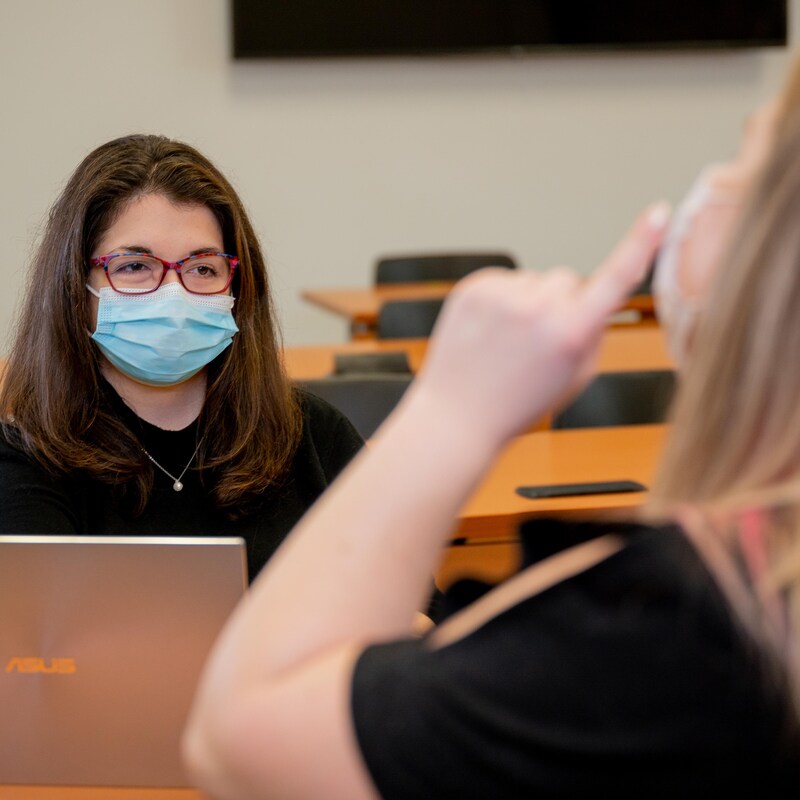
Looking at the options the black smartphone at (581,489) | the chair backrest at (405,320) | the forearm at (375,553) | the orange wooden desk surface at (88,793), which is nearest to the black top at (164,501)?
the orange wooden desk surface at (88,793)

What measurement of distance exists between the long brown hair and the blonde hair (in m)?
1.18

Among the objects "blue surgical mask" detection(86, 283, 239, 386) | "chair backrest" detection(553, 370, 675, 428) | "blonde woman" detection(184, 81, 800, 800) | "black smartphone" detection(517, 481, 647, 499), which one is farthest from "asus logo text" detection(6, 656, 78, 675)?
"chair backrest" detection(553, 370, 675, 428)

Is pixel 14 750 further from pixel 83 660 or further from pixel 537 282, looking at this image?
pixel 537 282

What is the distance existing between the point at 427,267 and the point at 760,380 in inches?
193

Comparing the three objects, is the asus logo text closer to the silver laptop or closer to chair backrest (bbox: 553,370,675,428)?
the silver laptop

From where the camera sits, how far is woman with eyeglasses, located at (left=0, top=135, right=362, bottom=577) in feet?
5.81

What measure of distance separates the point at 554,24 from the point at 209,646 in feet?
17.6

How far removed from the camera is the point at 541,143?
629 centimetres

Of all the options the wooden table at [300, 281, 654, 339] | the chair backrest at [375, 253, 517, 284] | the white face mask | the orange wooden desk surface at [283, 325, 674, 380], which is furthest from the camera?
the chair backrest at [375, 253, 517, 284]

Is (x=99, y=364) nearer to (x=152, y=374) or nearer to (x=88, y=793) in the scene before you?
(x=152, y=374)

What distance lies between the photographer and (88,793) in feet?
4.07

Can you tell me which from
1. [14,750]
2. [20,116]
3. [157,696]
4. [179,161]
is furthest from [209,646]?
[20,116]

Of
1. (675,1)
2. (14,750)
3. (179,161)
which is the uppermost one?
(675,1)

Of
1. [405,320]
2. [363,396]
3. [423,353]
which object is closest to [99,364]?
[363,396]
